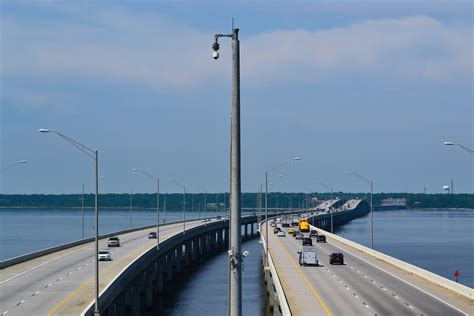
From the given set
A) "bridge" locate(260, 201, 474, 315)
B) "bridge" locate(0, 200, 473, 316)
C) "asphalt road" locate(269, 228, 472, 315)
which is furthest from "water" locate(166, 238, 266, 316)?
"asphalt road" locate(269, 228, 472, 315)

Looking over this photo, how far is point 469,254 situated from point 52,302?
140564mm

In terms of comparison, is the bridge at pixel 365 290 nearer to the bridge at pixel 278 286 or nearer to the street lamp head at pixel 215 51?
the bridge at pixel 278 286

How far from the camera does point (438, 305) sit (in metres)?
51.3

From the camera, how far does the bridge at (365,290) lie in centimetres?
4926

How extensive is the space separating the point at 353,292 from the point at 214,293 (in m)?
45.6

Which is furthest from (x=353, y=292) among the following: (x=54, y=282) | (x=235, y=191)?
(x=235, y=191)

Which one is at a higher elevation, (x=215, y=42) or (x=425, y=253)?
(x=215, y=42)

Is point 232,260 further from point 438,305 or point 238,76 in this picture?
point 438,305

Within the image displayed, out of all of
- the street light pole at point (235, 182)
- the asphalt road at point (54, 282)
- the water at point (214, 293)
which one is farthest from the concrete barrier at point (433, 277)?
the street light pole at point (235, 182)

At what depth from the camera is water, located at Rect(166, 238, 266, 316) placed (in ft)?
283

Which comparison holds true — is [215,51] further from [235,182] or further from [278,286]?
[278,286]

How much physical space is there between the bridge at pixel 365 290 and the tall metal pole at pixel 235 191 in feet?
93.4

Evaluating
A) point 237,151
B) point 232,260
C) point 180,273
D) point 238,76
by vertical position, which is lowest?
point 180,273

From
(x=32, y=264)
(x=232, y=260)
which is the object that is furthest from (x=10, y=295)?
(x=232, y=260)
